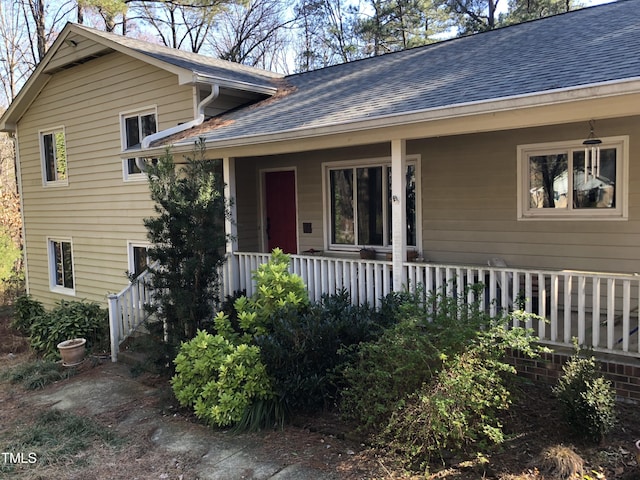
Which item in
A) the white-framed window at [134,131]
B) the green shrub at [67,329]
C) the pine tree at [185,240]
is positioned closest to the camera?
the pine tree at [185,240]

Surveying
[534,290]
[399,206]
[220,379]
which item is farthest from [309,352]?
[534,290]

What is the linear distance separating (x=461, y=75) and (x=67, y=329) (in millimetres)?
7998

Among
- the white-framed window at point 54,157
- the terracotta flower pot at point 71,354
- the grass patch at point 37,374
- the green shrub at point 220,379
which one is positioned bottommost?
the grass patch at point 37,374

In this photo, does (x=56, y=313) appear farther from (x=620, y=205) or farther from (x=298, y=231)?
(x=620, y=205)

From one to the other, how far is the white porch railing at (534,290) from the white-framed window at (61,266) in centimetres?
666

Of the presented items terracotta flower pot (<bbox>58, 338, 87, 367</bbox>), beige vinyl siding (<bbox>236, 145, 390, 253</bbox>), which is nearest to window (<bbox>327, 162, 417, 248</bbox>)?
beige vinyl siding (<bbox>236, 145, 390, 253</bbox>)

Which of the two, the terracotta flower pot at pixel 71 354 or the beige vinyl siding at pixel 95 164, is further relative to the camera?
the beige vinyl siding at pixel 95 164

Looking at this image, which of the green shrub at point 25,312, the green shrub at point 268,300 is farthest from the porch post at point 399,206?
the green shrub at point 25,312

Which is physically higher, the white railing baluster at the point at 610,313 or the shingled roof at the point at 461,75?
the shingled roof at the point at 461,75

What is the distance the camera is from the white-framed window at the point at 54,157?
11.6 meters

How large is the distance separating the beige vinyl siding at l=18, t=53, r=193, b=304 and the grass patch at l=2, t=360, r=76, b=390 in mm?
2668

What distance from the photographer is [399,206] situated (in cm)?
550

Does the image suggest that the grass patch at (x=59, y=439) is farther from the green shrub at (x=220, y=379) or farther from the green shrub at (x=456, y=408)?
the green shrub at (x=456, y=408)

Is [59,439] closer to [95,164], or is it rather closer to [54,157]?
[95,164]
